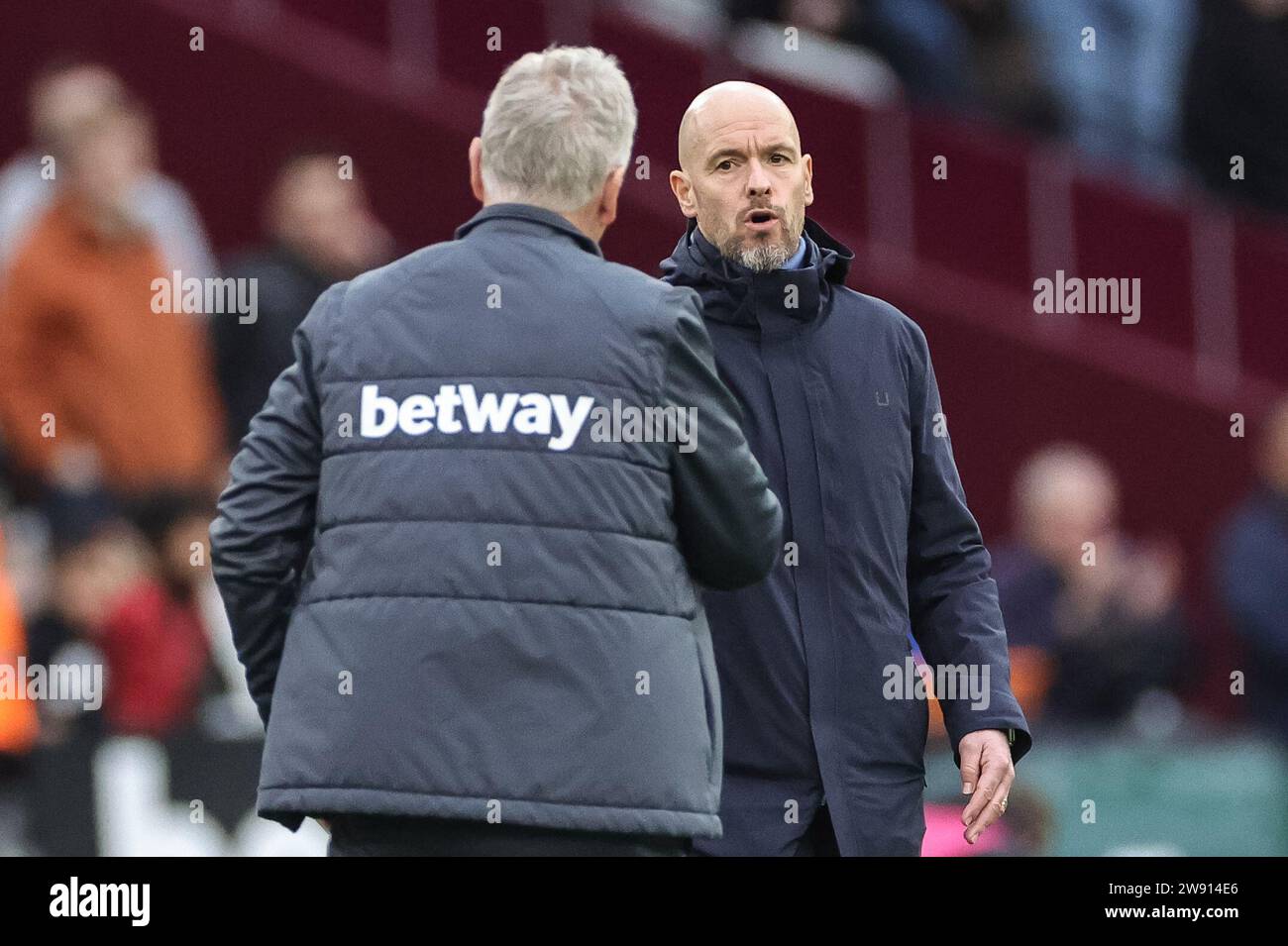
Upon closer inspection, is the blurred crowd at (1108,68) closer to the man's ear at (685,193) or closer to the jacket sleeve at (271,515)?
the man's ear at (685,193)

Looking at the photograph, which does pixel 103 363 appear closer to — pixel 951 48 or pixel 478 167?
pixel 951 48

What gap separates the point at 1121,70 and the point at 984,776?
25.8 ft

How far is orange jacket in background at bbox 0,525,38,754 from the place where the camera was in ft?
21.7

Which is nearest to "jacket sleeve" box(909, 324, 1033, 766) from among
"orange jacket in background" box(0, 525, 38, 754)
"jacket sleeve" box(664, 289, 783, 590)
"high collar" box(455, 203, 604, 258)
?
"jacket sleeve" box(664, 289, 783, 590)

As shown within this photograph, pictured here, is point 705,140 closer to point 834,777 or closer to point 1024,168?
point 834,777

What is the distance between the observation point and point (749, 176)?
4082 millimetres

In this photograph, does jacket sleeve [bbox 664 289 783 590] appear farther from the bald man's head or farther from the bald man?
the bald man's head

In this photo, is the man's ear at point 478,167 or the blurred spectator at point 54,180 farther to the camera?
the blurred spectator at point 54,180

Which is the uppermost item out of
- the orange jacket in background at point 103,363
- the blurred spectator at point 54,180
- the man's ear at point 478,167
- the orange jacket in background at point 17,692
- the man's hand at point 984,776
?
the blurred spectator at point 54,180

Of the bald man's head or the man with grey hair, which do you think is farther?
the bald man's head

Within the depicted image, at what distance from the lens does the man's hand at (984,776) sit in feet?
12.7

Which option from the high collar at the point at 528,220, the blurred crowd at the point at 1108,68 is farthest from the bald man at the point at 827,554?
the blurred crowd at the point at 1108,68

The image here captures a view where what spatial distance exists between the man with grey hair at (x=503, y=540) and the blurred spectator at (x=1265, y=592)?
5.01m

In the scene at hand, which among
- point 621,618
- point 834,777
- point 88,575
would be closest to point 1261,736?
point 88,575
